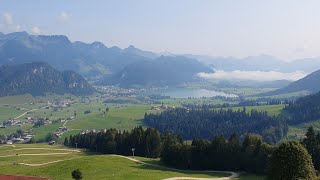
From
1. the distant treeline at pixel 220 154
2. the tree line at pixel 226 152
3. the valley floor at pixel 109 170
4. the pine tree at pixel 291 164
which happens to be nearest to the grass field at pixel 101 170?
the valley floor at pixel 109 170

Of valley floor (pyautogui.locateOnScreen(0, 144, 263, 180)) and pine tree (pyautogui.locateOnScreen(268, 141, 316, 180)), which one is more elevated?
pine tree (pyautogui.locateOnScreen(268, 141, 316, 180))

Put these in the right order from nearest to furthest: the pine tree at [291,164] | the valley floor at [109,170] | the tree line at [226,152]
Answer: the pine tree at [291,164] < the tree line at [226,152] < the valley floor at [109,170]

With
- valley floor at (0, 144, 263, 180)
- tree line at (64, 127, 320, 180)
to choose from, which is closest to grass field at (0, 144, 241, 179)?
valley floor at (0, 144, 263, 180)

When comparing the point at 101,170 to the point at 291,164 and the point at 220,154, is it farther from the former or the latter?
the point at 291,164

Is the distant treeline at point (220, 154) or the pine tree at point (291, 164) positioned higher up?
the pine tree at point (291, 164)

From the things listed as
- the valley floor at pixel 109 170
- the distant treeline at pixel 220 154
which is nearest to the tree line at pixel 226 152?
the distant treeline at pixel 220 154

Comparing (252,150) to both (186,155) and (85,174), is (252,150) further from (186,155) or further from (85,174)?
(85,174)

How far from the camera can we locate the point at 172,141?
123m

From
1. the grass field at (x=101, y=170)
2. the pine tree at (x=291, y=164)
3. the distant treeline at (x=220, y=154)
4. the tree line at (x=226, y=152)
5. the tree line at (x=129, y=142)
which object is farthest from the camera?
the tree line at (x=129, y=142)

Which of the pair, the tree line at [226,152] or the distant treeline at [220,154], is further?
the distant treeline at [220,154]

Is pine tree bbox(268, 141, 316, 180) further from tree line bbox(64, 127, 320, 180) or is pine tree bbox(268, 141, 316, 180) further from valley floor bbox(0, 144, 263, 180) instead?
valley floor bbox(0, 144, 263, 180)

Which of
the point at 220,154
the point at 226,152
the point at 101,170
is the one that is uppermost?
the point at 226,152

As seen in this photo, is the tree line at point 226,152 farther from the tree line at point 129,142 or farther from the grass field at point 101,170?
the grass field at point 101,170

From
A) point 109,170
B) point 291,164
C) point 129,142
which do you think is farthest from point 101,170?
point 291,164
